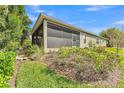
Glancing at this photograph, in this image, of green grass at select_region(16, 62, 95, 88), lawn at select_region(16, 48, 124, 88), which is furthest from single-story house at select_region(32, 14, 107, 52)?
lawn at select_region(16, 48, 124, 88)

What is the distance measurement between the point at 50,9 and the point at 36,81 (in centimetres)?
1124

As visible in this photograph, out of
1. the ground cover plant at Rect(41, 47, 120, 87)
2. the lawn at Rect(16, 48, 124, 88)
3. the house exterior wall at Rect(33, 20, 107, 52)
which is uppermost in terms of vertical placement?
the house exterior wall at Rect(33, 20, 107, 52)

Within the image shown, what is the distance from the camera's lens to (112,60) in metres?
9.62

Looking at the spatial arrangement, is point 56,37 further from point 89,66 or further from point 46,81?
point 46,81

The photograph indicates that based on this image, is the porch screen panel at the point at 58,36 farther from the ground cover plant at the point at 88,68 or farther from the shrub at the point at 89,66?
the shrub at the point at 89,66

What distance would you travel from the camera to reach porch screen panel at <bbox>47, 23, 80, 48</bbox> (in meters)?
16.5

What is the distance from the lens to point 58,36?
17766mm

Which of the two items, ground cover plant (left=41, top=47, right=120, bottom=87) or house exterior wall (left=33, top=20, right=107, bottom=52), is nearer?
ground cover plant (left=41, top=47, right=120, bottom=87)

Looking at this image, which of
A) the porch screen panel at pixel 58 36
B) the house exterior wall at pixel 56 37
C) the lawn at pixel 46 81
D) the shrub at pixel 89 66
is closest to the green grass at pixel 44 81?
the lawn at pixel 46 81

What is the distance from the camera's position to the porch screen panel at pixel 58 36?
1655 cm

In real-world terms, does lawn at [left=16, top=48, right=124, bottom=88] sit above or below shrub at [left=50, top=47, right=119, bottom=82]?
below

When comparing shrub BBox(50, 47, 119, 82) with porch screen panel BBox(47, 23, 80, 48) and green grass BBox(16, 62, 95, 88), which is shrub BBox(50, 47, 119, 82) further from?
porch screen panel BBox(47, 23, 80, 48)
